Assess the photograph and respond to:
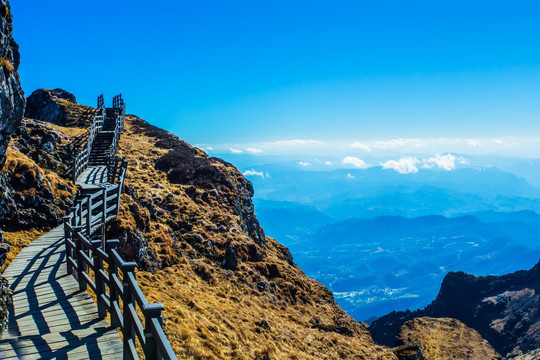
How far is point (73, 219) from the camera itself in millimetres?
13891

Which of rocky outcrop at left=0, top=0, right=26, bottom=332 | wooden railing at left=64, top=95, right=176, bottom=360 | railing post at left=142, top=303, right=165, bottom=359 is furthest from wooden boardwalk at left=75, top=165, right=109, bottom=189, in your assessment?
railing post at left=142, top=303, right=165, bottom=359

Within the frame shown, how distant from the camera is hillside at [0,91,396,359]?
16.2 metres

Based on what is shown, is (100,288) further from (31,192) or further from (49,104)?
(49,104)

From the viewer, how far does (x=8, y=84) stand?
10258mm

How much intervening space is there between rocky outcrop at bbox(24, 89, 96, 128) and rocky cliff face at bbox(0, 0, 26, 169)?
136ft

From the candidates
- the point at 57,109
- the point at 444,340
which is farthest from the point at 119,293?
the point at 444,340

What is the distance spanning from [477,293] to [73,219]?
12745cm

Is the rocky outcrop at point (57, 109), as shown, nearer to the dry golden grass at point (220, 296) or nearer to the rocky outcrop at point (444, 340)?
the dry golden grass at point (220, 296)

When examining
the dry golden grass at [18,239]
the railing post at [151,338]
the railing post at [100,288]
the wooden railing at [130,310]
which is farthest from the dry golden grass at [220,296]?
the railing post at [151,338]

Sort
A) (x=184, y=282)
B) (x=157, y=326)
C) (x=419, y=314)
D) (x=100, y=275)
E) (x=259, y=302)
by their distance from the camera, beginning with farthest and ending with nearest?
(x=419, y=314)
(x=259, y=302)
(x=184, y=282)
(x=100, y=275)
(x=157, y=326)

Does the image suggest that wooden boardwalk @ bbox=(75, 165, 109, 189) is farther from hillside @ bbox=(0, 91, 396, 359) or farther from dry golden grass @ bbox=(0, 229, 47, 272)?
dry golden grass @ bbox=(0, 229, 47, 272)

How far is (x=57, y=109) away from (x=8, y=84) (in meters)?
53.6

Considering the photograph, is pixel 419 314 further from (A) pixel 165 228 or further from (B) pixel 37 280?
(B) pixel 37 280

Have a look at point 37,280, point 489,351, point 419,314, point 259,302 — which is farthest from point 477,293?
point 37,280
